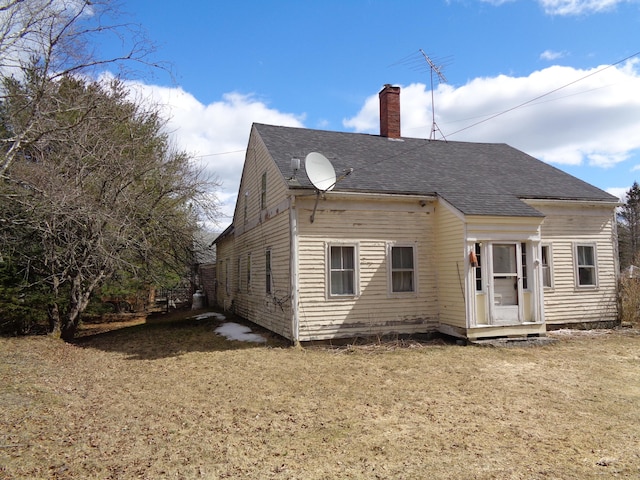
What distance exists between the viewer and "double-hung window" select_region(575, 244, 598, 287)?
44.8ft

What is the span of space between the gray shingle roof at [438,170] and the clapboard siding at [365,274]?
0.80 m

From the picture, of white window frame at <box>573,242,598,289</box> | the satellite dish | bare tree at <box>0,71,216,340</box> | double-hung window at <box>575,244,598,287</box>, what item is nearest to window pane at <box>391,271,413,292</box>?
the satellite dish

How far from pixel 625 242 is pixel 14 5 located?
5870 cm

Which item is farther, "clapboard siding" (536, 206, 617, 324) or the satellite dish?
"clapboard siding" (536, 206, 617, 324)

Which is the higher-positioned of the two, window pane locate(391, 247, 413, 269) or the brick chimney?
the brick chimney

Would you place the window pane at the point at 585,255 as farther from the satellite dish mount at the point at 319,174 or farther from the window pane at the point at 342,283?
the satellite dish mount at the point at 319,174

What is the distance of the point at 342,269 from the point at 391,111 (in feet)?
24.5

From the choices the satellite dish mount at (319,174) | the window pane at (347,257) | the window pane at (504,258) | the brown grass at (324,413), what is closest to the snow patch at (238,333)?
the brown grass at (324,413)

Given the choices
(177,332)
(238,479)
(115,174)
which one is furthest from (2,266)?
(238,479)

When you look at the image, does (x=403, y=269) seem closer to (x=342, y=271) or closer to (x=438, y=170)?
(x=342, y=271)

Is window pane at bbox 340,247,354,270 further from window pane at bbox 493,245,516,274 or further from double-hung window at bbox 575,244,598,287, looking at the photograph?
double-hung window at bbox 575,244,598,287

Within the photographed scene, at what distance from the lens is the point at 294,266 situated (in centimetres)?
1101

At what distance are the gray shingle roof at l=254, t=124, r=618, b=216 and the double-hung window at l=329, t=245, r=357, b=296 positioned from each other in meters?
1.59

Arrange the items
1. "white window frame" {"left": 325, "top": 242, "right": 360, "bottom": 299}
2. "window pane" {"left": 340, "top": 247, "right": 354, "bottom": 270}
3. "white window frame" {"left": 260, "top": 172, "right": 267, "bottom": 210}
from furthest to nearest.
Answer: "white window frame" {"left": 260, "top": 172, "right": 267, "bottom": 210}
"window pane" {"left": 340, "top": 247, "right": 354, "bottom": 270}
"white window frame" {"left": 325, "top": 242, "right": 360, "bottom": 299}
